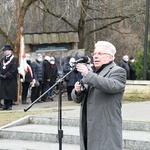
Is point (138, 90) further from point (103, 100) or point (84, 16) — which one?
point (84, 16)

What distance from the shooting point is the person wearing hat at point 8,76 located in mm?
14555

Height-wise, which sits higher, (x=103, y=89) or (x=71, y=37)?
(x=71, y=37)

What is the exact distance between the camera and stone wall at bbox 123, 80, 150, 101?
15.5 m

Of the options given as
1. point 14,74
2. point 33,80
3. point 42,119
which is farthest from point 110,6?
point 42,119

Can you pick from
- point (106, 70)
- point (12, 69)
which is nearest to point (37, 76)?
point (12, 69)

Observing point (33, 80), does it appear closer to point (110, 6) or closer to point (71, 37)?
point (71, 37)

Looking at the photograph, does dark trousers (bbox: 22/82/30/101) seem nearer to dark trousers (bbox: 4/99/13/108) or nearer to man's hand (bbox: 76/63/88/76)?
dark trousers (bbox: 4/99/13/108)

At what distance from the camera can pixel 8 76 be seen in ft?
47.9

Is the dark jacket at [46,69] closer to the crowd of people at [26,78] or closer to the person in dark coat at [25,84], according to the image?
the crowd of people at [26,78]

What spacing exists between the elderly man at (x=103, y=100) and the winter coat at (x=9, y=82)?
9.32 m

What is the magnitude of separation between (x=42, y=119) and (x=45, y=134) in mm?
1327

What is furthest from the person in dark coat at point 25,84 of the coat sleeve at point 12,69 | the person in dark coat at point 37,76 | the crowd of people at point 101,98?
the crowd of people at point 101,98

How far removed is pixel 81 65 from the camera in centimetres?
530

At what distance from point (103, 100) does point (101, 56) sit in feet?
1.63
